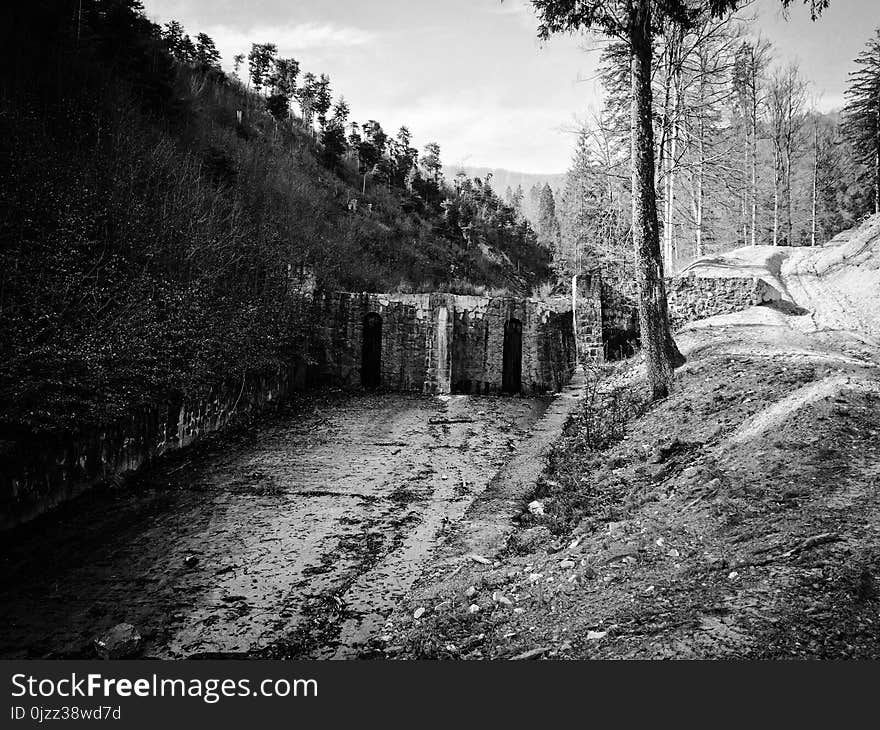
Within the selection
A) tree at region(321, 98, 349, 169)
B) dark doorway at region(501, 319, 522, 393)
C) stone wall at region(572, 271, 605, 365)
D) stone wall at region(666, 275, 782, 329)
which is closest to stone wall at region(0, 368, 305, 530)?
dark doorway at region(501, 319, 522, 393)

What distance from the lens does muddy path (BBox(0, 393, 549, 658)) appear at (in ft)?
18.2

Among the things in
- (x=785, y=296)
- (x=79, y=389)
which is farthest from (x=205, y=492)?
(x=785, y=296)

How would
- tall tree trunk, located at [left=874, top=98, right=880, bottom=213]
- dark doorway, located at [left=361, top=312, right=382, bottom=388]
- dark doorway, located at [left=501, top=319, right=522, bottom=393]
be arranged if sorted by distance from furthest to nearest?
tall tree trunk, located at [left=874, top=98, right=880, bottom=213] < dark doorway, located at [left=361, top=312, right=382, bottom=388] < dark doorway, located at [left=501, top=319, right=522, bottom=393]

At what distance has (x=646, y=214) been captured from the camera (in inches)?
360

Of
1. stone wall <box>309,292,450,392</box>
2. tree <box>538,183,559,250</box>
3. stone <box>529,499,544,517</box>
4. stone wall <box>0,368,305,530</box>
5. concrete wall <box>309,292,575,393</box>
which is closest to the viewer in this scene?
stone <box>529,499,544,517</box>

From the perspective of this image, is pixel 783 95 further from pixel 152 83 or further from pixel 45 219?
pixel 45 219

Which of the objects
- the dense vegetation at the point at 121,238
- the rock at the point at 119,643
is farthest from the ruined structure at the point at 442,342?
the rock at the point at 119,643

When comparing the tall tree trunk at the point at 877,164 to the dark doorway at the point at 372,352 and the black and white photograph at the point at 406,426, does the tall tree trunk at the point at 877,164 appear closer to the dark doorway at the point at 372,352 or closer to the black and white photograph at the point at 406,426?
the black and white photograph at the point at 406,426

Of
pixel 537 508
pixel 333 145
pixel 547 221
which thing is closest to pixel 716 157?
pixel 537 508

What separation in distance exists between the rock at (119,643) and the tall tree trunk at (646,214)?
27.1ft

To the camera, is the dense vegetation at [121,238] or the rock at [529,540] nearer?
the rock at [529,540]

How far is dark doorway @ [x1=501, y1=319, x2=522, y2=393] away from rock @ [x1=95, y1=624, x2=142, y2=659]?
15.0 metres

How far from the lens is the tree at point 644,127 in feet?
29.6

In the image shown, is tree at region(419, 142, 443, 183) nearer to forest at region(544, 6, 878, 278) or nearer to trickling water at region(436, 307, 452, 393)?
forest at region(544, 6, 878, 278)
